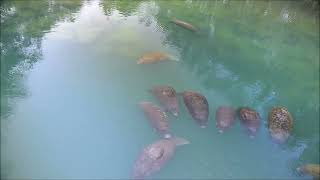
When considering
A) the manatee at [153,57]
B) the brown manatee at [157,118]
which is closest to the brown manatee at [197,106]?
the brown manatee at [157,118]

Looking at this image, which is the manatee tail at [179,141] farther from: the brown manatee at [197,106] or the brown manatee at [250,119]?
the brown manatee at [250,119]

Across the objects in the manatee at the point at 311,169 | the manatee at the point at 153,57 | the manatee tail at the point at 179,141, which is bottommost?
the manatee at the point at 311,169

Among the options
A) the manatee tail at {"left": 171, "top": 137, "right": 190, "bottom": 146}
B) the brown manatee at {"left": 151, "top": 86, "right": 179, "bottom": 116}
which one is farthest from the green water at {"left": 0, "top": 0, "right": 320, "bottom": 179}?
the brown manatee at {"left": 151, "top": 86, "right": 179, "bottom": 116}

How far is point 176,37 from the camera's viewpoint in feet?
34.1

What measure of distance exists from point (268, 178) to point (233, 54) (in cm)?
428

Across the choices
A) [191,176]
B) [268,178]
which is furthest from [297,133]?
[191,176]

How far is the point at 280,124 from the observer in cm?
732

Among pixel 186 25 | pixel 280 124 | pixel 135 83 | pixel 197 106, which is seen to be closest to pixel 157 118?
pixel 197 106

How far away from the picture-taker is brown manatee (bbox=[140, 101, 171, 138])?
6785 mm

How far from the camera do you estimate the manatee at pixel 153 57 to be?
895 cm

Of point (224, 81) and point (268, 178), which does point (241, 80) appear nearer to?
point (224, 81)

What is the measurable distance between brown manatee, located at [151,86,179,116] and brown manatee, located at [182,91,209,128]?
0.69 feet

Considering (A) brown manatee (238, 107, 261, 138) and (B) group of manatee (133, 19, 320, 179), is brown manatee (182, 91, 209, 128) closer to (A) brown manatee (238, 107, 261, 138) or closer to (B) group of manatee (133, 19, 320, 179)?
(B) group of manatee (133, 19, 320, 179)

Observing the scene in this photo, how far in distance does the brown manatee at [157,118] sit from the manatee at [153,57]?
1.68 meters
